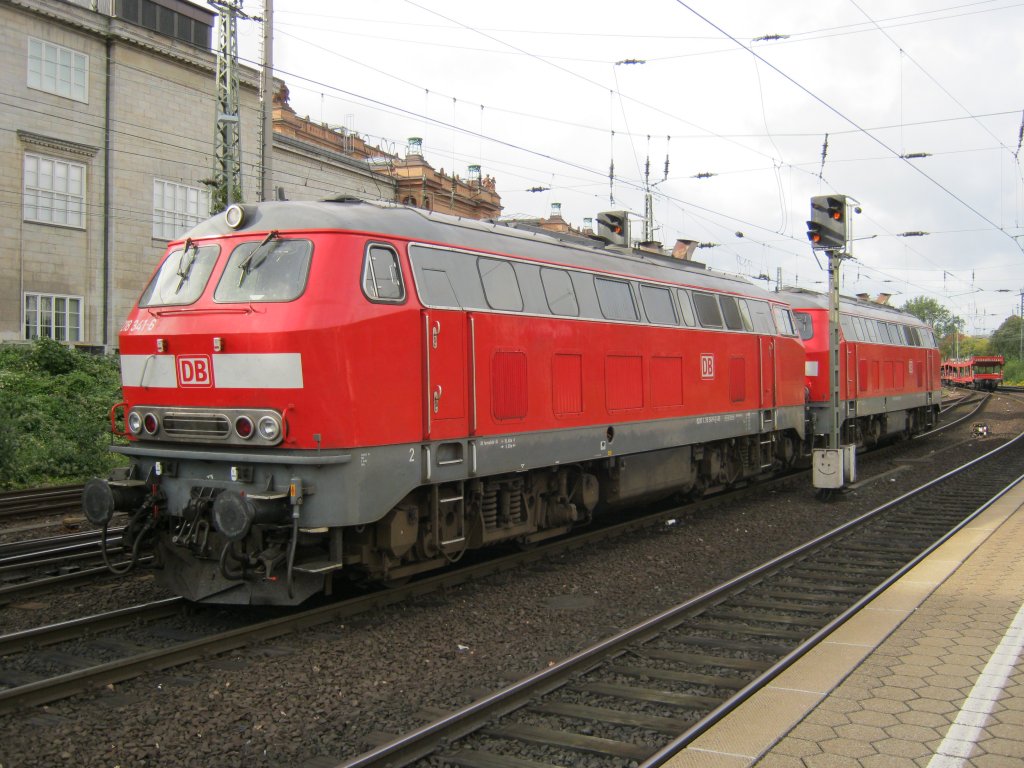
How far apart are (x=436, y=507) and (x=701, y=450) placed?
667 cm

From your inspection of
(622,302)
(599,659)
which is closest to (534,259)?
(622,302)

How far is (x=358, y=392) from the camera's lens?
7.39 m

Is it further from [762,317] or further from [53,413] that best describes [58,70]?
[762,317]

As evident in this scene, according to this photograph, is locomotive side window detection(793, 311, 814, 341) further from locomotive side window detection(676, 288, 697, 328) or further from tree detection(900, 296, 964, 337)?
tree detection(900, 296, 964, 337)

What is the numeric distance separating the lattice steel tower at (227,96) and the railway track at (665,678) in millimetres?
13278

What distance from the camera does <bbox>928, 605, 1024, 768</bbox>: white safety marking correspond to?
4.50 meters

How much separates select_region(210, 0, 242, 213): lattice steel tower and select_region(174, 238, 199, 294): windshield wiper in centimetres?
975

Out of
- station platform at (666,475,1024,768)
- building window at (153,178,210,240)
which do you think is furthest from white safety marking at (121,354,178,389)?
building window at (153,178,210,240)

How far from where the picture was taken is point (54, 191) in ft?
82.4

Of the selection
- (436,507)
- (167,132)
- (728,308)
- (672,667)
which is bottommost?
(672,667)

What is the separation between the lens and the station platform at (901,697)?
15.0 ft

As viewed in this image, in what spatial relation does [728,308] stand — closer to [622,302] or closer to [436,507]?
[622,302]

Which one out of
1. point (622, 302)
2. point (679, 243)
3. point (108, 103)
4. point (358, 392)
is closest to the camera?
point (358, 392)

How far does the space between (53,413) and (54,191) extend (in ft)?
27.0
